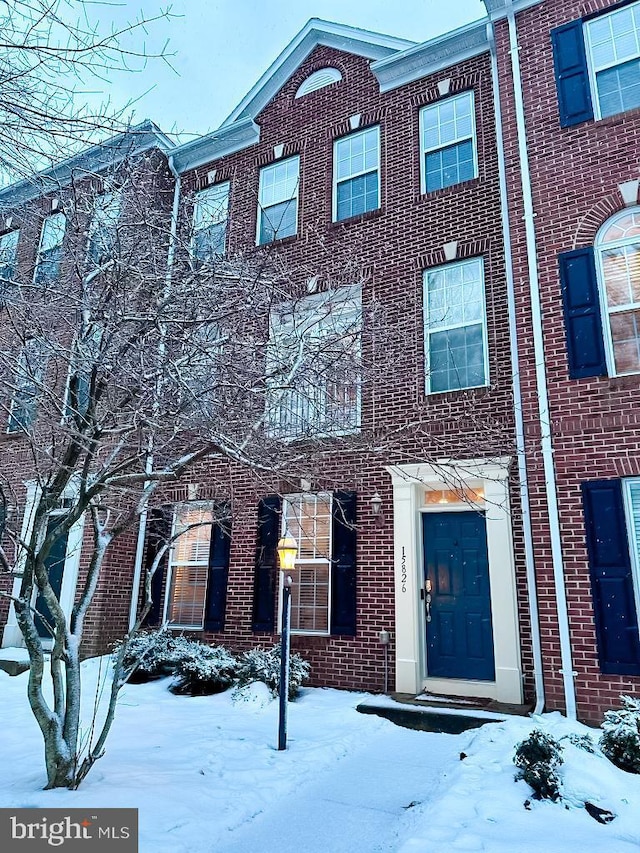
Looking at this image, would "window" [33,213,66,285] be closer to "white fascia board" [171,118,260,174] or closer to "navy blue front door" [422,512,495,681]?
"white fascia board" [171,118,260,174]

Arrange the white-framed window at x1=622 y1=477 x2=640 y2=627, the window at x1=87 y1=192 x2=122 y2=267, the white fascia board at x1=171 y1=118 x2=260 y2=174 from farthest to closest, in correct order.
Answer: the white fascia board at x1=171 y1=118 x2=260 y2=174
the white-framed window at x1=622 y1=477 x2=640 y2=627
the window at x1=87 y1=192 x2=122 y2=267

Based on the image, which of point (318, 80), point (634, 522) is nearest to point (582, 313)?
point (634, 522)

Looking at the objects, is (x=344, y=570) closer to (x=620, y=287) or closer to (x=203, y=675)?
(x=203, y=675)

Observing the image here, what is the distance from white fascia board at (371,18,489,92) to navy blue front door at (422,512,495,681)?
22.9ft

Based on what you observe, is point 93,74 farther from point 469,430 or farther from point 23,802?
point 469,430

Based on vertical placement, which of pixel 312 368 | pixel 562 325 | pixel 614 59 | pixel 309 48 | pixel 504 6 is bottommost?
pixel 312 368

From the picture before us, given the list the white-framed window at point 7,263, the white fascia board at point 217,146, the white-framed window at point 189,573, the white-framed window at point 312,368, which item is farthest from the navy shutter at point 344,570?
the white fascia board at point 217,146

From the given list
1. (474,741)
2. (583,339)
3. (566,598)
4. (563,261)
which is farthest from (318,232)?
(474,741)

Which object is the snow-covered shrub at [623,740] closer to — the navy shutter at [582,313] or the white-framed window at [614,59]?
the navy shutter at [582,313]

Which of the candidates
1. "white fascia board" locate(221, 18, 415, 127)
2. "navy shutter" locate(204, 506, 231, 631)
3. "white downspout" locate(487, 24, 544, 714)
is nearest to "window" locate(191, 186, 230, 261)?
"white fascia board" locate(221, 18, 415, 127)

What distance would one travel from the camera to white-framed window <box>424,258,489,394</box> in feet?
26.2

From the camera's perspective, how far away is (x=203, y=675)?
748cm

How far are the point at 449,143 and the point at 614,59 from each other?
2320 millimetres

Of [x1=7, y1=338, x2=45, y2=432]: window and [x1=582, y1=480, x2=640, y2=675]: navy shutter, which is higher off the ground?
[x1=7, y1=338, x2=45, y2=432]: window
